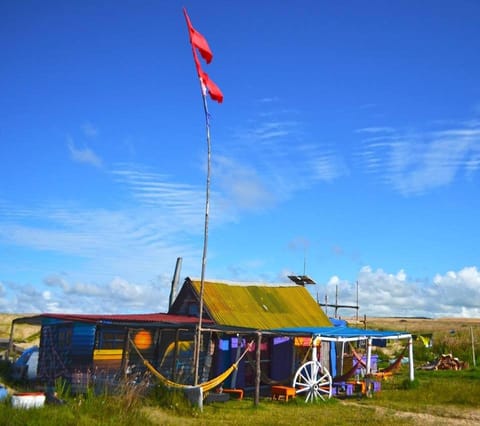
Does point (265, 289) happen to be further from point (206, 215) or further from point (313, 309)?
point (206, 215)

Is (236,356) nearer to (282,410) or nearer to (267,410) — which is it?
(267,410)

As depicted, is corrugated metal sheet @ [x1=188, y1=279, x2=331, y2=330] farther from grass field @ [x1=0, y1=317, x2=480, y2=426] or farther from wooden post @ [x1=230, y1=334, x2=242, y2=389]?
grass field @ [x1=0, y1=317, x2=480, y2=426]

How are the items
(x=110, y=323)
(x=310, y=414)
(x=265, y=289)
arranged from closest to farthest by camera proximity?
(x=310, y=414), (x=110, y=323), (x=265, y=289)

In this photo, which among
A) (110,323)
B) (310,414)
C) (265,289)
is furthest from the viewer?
(265,289)

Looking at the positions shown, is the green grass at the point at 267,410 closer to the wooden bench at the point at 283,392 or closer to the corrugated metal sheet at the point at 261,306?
the wooden bench at the point at 283,392

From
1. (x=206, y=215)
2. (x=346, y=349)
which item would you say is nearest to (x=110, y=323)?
(x=206, y=215)

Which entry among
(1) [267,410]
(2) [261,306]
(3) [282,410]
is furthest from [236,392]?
(2) [261,306]

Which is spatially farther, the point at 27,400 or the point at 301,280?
the point at 301,280

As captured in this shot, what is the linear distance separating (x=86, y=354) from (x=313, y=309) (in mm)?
11616

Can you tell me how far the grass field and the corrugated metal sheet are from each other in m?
3.52

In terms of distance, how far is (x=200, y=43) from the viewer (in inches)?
629

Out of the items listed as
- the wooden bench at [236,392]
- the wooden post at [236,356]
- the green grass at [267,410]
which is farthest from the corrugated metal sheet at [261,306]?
the green grass at [267,410]

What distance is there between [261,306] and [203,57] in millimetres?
11918

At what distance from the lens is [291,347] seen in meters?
23.7
